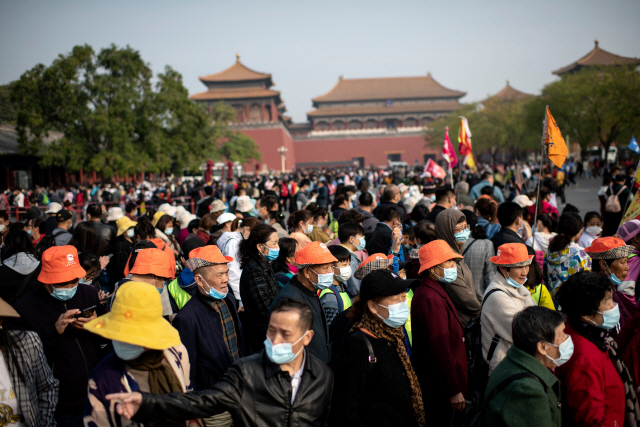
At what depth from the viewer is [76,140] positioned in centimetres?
1888

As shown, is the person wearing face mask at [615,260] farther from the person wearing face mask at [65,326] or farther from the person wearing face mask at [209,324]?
the person wearing face mask at [65,326]

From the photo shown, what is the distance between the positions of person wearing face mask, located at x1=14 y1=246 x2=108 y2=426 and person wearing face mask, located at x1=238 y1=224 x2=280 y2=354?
0.84 m

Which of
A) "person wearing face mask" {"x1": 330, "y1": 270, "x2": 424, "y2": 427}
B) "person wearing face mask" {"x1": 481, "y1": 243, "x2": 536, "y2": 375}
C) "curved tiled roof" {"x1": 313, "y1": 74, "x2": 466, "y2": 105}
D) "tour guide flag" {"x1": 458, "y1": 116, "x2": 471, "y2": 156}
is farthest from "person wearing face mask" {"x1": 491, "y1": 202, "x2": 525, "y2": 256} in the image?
"curved tiled roof" {"x1": 313, "y1": 74, "x2": 466, "y2": 105}

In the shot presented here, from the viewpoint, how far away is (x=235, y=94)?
4262cm

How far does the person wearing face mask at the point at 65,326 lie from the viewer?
2.53 m

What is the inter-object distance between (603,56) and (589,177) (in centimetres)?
2109

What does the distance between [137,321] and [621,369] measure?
2058 mm

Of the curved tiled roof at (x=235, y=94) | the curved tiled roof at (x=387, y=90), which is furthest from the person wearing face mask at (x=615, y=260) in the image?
the curved tiled roof at (x=387, y=90)

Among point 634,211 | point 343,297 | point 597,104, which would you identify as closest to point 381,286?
point 343,297

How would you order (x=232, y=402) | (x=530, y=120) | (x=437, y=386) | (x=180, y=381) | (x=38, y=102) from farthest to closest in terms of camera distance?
1. (x=530, y=120)
2. (x=38, y=102)
3. (x=437, y=386)
4. (x=180, y=381)
5. (x=232, y=402)

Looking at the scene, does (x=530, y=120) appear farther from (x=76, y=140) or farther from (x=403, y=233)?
(x=403, y=233)

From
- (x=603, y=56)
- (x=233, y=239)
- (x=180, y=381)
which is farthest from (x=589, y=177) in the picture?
(x=180, y=381)

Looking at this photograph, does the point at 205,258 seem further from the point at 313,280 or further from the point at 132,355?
the point at 132,355

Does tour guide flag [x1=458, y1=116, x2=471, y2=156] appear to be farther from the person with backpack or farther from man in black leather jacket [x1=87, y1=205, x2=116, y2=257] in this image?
man in black leather jacket [x1=87, y1=205, x2=116, y2=257]
